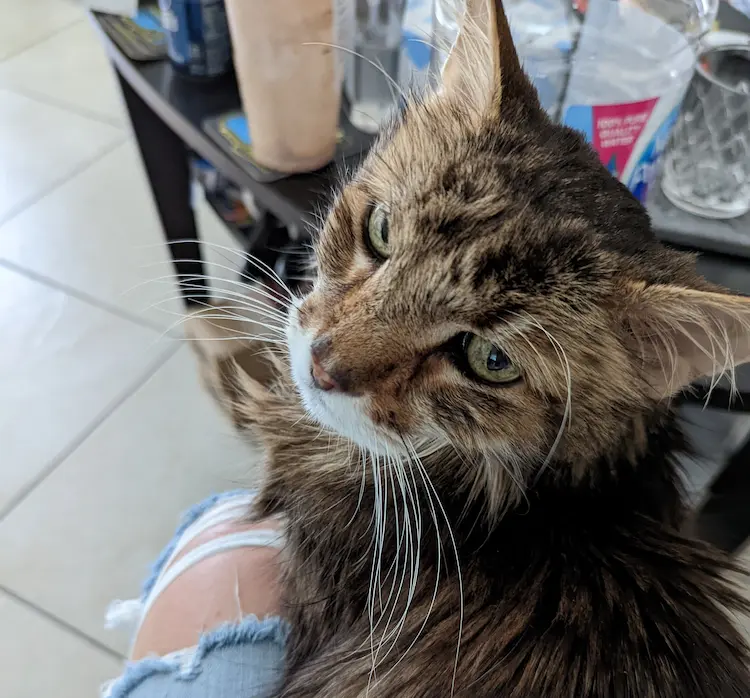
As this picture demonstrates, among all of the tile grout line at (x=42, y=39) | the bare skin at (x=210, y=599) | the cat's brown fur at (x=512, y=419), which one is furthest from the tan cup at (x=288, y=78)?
the tile grout line at (x=42, y=39)

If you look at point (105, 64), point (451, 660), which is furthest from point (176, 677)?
point (105, 64)

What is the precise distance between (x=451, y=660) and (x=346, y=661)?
11 cm

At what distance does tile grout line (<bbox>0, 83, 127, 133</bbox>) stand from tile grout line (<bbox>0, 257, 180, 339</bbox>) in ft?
2.02

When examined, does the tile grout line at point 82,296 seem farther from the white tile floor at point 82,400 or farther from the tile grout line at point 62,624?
the tile grout line at point 62,624

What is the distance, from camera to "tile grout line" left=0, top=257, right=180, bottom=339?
168 centimetres

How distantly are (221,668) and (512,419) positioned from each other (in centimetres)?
43

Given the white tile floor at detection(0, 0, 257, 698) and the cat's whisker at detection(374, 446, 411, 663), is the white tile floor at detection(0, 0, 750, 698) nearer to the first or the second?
the white tile floor at detection(0, 0, 257, 698)

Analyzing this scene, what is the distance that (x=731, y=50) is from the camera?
2.93 ft

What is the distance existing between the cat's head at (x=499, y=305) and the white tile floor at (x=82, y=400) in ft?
1.55

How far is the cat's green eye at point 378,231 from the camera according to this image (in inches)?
25.4

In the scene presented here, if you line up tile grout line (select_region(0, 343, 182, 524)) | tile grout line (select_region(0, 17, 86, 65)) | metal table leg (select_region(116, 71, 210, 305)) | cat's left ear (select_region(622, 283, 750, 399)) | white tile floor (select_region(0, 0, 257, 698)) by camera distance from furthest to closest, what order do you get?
tile grout line (select_region(0, 17, 86, 65)) → tile grout line (select_region(0, 343, 182, 524)) → white tile floor (select_region(0, 0, 257, 698)) → metal table leg (select_region(116, 71, 210, 305)) → cat's left ear (select_region(622, 283, 750, 399))

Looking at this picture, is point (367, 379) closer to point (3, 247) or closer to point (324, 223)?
point (324, 223)

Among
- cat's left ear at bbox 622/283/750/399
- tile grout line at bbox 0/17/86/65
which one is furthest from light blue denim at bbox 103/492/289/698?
tile grout line at bbox 0/17/86/65

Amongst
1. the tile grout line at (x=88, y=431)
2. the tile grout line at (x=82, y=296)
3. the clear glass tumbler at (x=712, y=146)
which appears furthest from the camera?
the tile grout line at (x=82, y=296)
